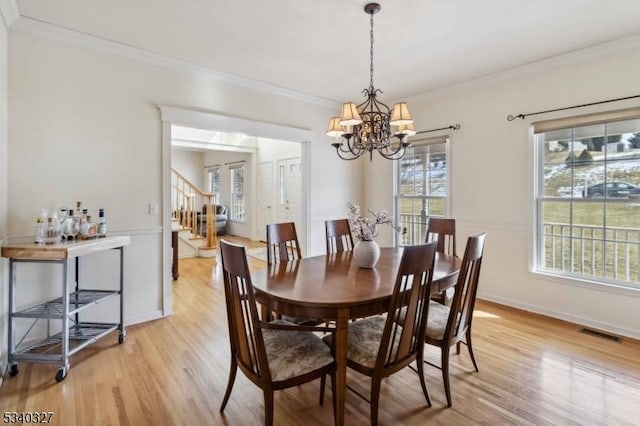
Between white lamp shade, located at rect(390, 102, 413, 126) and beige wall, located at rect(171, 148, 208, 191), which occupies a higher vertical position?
beige wall, located at rect(171, 148, 208, 191)

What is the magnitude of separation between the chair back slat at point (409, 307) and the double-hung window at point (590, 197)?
2.49m

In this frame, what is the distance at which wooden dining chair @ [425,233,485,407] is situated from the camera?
1.98m

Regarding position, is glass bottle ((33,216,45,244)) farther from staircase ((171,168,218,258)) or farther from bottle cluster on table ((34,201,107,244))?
staircase ((171,168,218,258))

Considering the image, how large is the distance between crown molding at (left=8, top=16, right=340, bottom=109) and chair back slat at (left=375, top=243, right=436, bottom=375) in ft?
10.2

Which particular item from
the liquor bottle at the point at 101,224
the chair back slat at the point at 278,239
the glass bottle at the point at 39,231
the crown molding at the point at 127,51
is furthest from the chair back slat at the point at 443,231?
the glass bottle at the point at 39,231

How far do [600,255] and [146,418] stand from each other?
4.04 meters

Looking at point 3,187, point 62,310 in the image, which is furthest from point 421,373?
point 3,187

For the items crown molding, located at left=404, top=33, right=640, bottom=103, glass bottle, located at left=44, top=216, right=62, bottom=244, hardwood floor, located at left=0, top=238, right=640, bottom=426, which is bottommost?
hardwood floor, located at left=0, top=238, right=640, bottom=426

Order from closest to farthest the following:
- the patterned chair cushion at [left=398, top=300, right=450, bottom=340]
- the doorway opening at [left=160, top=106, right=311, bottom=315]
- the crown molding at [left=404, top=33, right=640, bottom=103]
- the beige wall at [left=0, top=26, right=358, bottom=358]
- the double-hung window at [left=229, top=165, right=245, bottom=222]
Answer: the patterned chair cushion at [left=398, top=300, right=450, bottom=340]
the beige wall at [left=0, top=26, right=358, bottom=358]
the crown molding at [left=404, top=33, right=640, bottom=103]
the doorway opening at [left=160, top=106, right=311, bottom=315]
the double-hung window at [left=229, top=165, right=245, bottom=222]

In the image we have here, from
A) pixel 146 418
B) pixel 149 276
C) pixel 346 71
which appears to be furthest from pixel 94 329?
pixel 346 71

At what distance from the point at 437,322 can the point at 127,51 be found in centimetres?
355

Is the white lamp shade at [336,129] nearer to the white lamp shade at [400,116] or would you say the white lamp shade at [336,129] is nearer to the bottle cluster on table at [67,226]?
the white lamp shade at [400,116]

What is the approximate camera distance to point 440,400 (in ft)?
6.71

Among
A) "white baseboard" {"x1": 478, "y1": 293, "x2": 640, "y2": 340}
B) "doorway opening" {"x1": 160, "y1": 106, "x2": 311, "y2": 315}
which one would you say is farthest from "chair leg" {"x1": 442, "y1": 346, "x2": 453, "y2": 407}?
"doorway opening" {"x1": 160, "y1": 106, "x2": 311, "y2": 315}
